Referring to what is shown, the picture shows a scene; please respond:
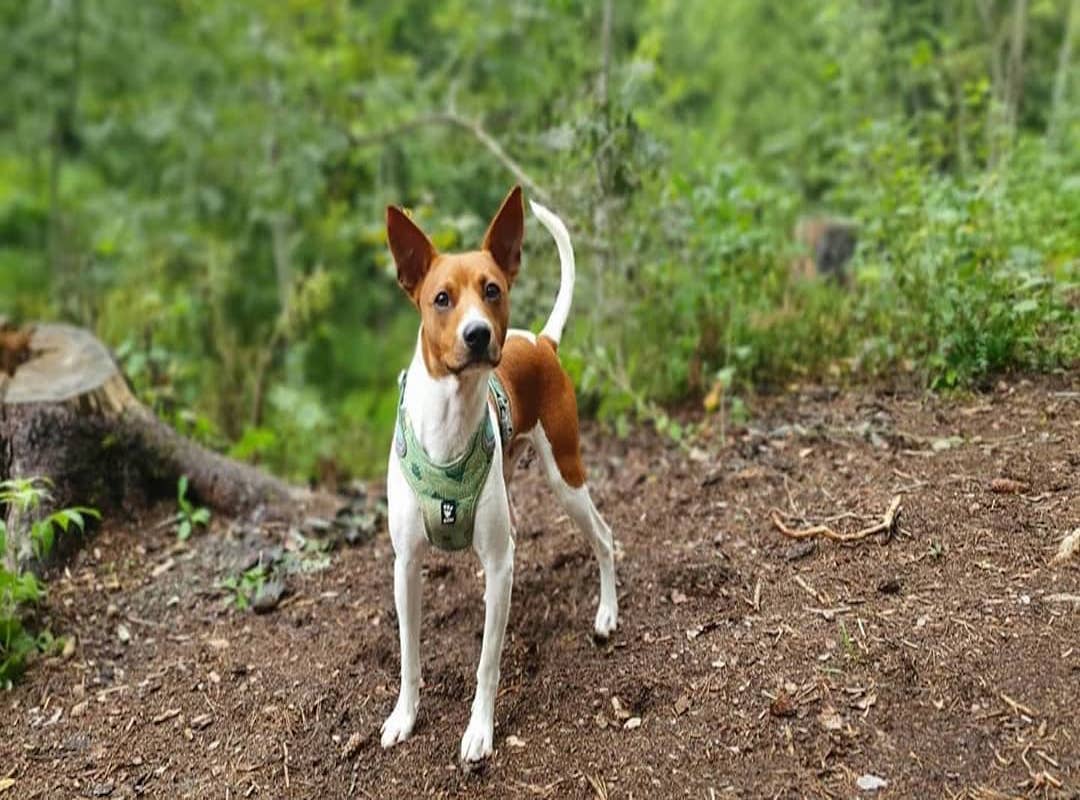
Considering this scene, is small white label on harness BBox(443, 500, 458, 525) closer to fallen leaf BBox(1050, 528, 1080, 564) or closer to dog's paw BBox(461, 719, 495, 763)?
dog's paw BBox(461, 719, 495, 763)

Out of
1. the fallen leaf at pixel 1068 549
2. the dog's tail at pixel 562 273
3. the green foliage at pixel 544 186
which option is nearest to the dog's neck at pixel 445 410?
the dog's tail at pixel 562 273

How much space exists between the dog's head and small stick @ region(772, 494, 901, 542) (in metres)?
1.66

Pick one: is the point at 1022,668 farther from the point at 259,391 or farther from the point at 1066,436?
the point at 259,391

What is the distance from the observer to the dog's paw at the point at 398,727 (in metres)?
3.04

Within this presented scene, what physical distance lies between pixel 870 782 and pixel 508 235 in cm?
188

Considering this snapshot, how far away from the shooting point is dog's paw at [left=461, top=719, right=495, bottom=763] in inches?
115

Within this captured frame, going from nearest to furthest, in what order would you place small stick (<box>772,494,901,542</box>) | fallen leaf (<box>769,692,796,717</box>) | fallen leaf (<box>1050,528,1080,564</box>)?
fallen leaf (<box>769,692,796,717</box>)
fallen leaf (<box>1050,528,1080,564</box>)
small stick (<box>772,494,901,542</box>)

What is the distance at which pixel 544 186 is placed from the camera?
217 inches

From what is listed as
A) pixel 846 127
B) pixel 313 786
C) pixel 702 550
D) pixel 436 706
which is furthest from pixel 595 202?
pixel 846 127

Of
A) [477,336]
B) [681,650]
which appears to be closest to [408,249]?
[477,336]

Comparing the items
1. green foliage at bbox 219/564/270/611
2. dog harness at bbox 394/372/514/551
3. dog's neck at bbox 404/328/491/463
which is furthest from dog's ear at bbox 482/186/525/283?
green foliage at bbox 219/564/270/611

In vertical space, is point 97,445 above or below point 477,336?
below

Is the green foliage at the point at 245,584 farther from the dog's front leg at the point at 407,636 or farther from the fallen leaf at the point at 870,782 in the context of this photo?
the fallen leaf at the point at 870,782

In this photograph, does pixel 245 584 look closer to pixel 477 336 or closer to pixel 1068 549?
pixel 477 336
